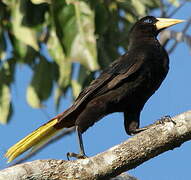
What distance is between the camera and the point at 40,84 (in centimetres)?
572

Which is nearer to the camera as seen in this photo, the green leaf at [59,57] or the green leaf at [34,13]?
the green leaf at [59,57]

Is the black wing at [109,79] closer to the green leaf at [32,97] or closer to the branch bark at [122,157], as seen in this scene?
the green leaf at [32,97]

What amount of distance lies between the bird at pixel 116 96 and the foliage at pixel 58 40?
16cm

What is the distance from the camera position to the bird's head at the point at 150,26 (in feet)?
18.5

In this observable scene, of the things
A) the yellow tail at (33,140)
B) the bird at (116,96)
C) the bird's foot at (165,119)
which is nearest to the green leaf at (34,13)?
the bird at (116,96)

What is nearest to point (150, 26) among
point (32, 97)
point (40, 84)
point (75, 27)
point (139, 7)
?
point (139, 7)

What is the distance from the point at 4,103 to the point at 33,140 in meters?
0.75

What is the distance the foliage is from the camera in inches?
205

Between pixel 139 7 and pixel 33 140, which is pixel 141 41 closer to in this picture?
pixel 139 7

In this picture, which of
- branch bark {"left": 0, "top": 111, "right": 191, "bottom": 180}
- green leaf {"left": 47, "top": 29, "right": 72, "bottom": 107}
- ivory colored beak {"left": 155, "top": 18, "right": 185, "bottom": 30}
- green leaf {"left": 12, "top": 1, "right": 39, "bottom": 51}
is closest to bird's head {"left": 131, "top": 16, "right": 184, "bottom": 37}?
ivory colored beak {"left": 155, "top": 18, "right": 185, "bottom": 30}

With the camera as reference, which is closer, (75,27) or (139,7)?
(75,27)

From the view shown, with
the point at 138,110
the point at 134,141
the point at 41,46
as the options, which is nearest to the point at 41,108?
the point at 41,46

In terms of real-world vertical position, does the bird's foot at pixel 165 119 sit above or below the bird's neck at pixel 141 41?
below

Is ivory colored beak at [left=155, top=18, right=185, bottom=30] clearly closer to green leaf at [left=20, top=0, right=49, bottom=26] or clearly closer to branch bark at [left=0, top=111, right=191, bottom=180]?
green leaf at [left=20, top=0, right=49, bottom=26]
